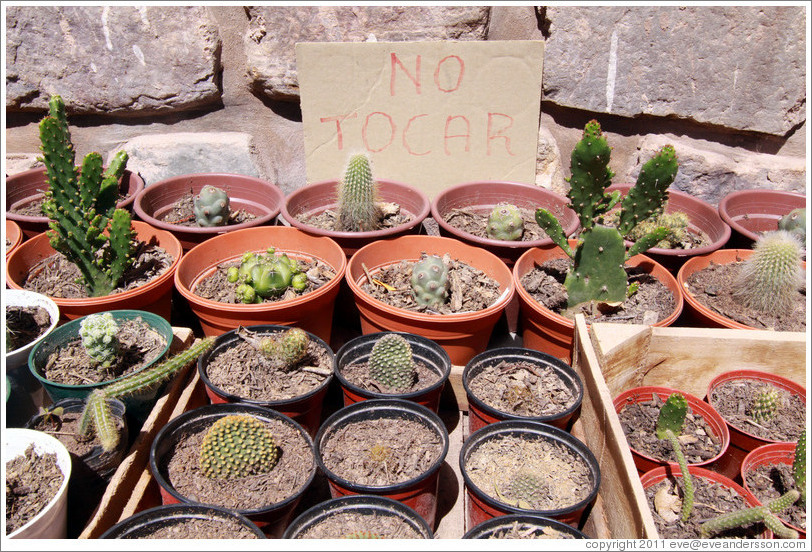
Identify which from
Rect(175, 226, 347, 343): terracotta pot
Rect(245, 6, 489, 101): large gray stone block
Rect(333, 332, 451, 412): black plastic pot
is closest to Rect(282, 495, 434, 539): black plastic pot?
Rect(333, 332, 451, 412): black plastic pot

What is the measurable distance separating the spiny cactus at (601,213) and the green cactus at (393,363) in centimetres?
75

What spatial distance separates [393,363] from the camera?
1.99 metres

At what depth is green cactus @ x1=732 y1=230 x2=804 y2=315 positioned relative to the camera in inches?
92.2

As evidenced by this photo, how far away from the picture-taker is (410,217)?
2.99m

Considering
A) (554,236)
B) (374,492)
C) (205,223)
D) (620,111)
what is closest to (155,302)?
(205,223)

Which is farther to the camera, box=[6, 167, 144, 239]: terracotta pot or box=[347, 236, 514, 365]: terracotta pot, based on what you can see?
box=[6, 167, 144, 239]: terracotta pot

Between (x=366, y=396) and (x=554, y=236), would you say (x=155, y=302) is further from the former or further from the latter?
(x=554, y=236)

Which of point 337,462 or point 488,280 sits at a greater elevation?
point 488,280

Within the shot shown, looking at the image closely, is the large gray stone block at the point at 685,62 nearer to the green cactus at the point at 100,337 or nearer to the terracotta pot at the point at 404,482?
the terracotta pot at the point at 404,482

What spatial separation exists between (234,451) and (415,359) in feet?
2.54

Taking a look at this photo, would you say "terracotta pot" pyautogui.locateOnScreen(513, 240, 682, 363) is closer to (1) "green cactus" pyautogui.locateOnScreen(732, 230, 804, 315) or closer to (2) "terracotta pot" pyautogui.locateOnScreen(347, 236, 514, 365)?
(2) "terracotta pot" pyautogui.locateOnScreen(347, 236, 514, 365)

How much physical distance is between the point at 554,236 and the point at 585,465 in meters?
0.93

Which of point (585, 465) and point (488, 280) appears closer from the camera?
point (585, 465)

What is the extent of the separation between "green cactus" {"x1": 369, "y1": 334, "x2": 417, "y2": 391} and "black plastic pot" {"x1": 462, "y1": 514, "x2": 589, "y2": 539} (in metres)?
0.60
